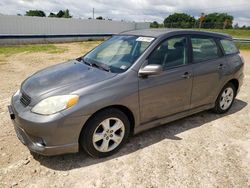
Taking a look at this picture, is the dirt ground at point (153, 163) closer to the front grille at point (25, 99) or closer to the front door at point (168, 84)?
the front door at point (168, 84)

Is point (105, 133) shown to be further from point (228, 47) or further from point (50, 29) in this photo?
point (50, 29)

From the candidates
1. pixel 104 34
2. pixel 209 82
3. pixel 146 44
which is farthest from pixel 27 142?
pixel 104 34

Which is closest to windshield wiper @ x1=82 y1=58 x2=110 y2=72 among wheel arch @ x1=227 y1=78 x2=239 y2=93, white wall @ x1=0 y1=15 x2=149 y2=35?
wheel arch @ x1=227 y1=78 x2=239 y2=93

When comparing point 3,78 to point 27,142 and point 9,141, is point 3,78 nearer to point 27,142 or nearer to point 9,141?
point 9,141

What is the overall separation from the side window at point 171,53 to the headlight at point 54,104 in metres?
1.27

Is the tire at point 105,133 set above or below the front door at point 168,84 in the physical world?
below

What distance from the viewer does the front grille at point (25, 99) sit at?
2823 mm

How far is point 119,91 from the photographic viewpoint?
294 cm

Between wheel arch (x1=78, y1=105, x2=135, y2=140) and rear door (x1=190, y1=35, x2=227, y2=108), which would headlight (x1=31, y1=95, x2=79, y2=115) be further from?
rear door (x1=190, y1=35, x2=227, y2=108)

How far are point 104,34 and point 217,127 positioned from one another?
23.5 metres

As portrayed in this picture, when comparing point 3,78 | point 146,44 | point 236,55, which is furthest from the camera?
point 3,78

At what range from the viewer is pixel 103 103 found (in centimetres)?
280

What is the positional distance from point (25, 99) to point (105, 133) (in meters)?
1.10

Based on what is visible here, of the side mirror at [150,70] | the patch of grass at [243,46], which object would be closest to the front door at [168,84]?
the side mirror at [150,70]
